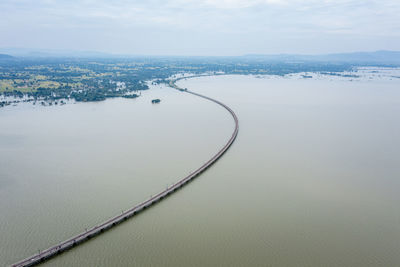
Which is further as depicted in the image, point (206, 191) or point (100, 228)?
point (206, 191)

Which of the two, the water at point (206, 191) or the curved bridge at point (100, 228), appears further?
the water at point (206, 191)

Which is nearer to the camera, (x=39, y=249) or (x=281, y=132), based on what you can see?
(x=39, y=249)

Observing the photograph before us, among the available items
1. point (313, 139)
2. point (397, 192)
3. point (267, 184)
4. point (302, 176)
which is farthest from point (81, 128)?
point (397, 192)


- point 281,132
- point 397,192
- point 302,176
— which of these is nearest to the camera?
point 397,192

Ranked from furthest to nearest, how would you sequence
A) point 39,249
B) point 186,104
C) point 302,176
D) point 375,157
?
point 186,104, point 375,157, point 302,176, point 39,249

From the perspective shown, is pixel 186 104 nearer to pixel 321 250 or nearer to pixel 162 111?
pixel 162 111

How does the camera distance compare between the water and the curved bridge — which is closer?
Result: the curved bridge

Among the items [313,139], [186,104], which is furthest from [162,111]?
[313,139]
